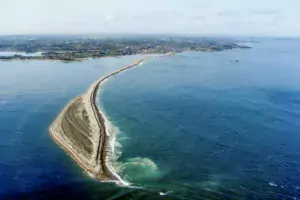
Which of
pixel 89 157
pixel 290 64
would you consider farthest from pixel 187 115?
pixel 290 64

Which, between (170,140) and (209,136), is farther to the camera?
(209,136)

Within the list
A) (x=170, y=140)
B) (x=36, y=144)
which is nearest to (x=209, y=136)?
(x=170, y=140)

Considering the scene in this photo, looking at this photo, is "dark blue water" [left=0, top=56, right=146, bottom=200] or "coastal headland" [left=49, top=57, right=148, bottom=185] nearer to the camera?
"dark blue water" [left=0, top=56, right=146, bottom=200]

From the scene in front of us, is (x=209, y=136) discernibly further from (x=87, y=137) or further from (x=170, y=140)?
(x=87, y=137)

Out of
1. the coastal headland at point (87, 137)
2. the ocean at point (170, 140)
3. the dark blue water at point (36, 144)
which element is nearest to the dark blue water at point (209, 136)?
the ocean at point (170, 140)

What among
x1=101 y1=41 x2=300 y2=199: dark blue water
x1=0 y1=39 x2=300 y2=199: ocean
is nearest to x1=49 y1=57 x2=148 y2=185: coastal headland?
x1=0 y1=39 x2=300 y2=199: ocean

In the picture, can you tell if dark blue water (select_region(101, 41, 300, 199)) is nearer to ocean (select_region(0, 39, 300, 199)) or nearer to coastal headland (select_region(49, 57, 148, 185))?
ocean (select_region(0, 39, 300, 199))

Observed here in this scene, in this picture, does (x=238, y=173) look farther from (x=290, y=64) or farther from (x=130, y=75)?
(x=290, y=64)
